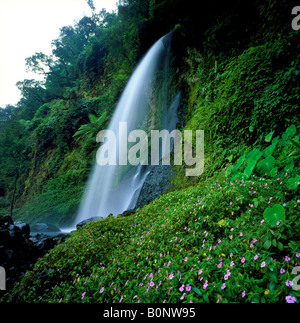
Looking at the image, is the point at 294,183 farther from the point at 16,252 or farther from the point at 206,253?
the point at 16,252

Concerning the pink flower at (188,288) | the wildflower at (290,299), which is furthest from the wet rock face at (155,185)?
the wildflower at (290,299)

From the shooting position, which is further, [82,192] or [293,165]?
[82,192]

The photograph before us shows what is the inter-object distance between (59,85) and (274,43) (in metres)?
22.0

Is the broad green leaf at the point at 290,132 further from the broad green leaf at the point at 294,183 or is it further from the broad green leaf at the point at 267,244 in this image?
the broad green leaf at the point at 267,244

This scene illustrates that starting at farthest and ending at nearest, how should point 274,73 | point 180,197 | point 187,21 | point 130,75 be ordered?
point 130,75 → point 187,21 → point 180,197 → point 274,73

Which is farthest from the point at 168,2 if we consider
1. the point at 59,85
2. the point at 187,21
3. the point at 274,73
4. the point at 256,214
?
the point at 59,85

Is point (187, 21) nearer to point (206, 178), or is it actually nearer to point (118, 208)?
point (206, 178)

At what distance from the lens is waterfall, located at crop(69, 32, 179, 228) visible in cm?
777

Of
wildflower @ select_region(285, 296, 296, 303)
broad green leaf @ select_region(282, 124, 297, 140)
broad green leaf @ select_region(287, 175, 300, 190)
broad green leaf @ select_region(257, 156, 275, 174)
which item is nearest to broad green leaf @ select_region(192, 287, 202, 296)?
wildflower @ select_region(285, 296, 296, 303)

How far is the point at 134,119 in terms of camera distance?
9.70 m

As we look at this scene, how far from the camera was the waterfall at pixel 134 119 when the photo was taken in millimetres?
7770

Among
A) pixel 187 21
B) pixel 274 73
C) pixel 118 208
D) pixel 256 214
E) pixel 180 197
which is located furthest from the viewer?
pixel 118 208

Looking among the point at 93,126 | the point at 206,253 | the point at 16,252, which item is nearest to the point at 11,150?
the point at 93,126

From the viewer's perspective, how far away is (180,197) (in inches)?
Result: 133
